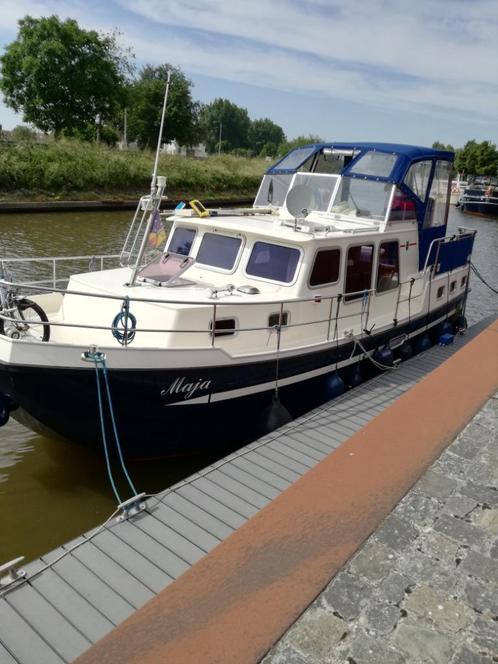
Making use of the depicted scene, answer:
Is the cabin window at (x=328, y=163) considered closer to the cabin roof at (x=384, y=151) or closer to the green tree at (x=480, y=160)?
the cabin roof at (x=384, y=151)

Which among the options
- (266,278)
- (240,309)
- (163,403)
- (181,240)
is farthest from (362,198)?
(163,403)

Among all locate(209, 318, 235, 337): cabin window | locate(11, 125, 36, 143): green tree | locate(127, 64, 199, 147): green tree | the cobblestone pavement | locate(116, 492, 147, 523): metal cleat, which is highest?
locate(127, 64, 199, 147): green tree

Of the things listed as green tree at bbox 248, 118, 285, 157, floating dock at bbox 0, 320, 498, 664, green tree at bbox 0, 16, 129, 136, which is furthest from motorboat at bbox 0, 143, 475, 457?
green tree at bbox 248, 118, 285, 157

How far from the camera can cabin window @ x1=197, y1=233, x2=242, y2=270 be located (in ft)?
25.6

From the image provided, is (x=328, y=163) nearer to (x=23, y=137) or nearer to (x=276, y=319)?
(x=276, y=319)

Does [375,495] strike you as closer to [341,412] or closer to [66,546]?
[66,546]

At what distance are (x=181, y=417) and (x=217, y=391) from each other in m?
0.52

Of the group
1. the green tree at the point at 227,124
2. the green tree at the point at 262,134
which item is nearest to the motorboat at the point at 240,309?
the green tree at the point at 227,124

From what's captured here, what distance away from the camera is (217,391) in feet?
21.0

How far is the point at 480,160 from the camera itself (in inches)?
2950

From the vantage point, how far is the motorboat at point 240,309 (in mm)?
5754

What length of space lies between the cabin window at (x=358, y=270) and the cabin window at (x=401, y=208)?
982 mm

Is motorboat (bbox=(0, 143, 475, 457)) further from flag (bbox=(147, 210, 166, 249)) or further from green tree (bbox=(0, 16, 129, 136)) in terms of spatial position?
green tree (bbox=(0, 16, 129, 136))

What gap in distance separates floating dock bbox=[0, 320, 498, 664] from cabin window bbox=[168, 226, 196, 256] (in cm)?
355
